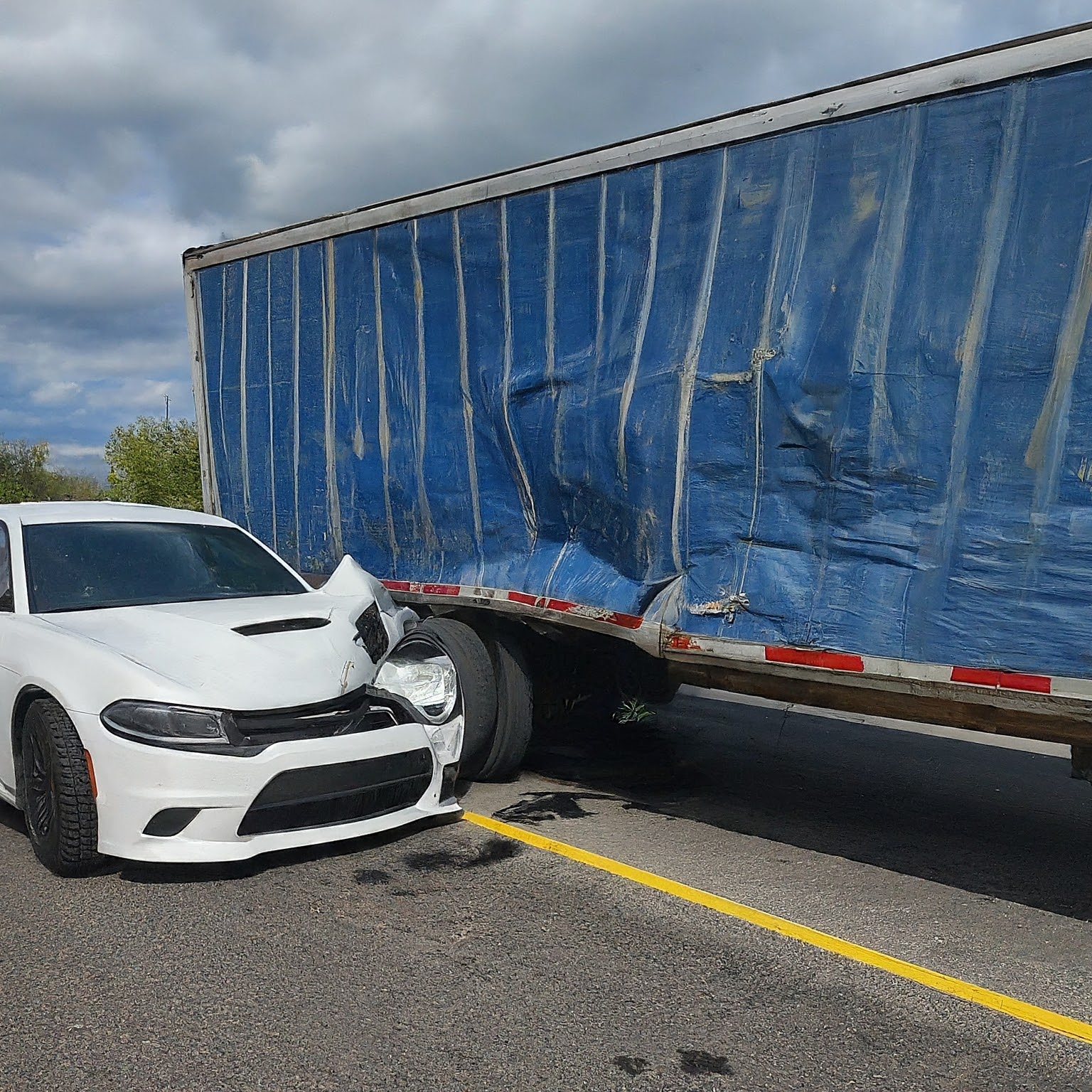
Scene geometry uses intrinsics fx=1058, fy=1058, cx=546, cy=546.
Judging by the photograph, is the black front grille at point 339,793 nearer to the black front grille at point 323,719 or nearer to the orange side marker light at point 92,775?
the black front grille at point 323,719

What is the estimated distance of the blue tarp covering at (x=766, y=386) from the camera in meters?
3.79

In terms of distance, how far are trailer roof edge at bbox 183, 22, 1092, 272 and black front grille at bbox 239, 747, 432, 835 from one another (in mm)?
3014

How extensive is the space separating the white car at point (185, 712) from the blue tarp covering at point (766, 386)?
1226 mm

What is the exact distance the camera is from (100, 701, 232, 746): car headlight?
162 inches

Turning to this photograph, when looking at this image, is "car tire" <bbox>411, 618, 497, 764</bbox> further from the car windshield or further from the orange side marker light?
the orange side marker light

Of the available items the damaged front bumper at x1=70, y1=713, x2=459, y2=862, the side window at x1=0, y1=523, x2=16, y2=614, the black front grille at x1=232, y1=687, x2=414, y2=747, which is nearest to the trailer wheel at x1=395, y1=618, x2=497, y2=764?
the black front grille at x1=232, y1=687, x2=414, y2=747

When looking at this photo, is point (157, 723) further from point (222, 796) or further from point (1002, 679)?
point (1002, 679)

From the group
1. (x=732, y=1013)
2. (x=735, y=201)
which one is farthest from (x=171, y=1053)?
(x=735, y=201)

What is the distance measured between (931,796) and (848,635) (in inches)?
96.0

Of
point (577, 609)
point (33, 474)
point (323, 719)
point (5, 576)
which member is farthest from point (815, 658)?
point (33, 474)

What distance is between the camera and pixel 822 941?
154 inches

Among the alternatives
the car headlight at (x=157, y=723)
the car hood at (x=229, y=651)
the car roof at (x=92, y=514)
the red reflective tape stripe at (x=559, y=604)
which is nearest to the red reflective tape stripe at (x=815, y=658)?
the red reflective tape stripe at (x=559, y=604)

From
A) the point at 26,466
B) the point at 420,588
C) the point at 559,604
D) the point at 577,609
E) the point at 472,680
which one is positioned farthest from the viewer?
the point at 26,466

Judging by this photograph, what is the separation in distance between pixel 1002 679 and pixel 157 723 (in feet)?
10.5
